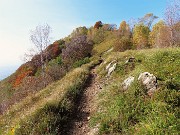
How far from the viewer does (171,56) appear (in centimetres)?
1543

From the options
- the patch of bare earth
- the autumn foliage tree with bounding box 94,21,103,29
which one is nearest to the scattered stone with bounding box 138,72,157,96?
the patch of bare earth

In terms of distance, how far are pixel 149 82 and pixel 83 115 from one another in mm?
3717

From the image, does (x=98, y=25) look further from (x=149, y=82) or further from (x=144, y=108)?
(x=144, y=108)

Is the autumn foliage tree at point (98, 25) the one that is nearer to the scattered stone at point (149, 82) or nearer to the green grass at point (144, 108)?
the green grass at point (144, 108)

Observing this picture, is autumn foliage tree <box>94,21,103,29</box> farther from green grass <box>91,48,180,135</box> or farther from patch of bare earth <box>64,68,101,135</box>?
green grass <box>91,48,180,135</box>

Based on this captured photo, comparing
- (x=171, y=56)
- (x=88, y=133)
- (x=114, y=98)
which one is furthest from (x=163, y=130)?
(x=171, y=56)

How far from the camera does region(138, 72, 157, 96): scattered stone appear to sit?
11.9 m

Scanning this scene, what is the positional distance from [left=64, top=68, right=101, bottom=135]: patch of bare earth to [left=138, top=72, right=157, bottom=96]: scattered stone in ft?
9.39

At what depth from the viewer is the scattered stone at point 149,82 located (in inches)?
467

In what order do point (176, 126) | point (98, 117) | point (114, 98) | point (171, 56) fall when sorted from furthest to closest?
point (171, 56)
point (114, 98)
point (98, 117)
point (176, 126)

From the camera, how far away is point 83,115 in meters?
13.6

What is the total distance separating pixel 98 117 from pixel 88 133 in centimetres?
96

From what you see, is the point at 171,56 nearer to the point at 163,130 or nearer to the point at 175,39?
the point at 163,130

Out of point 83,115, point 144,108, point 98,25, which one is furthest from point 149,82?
point 98,25
